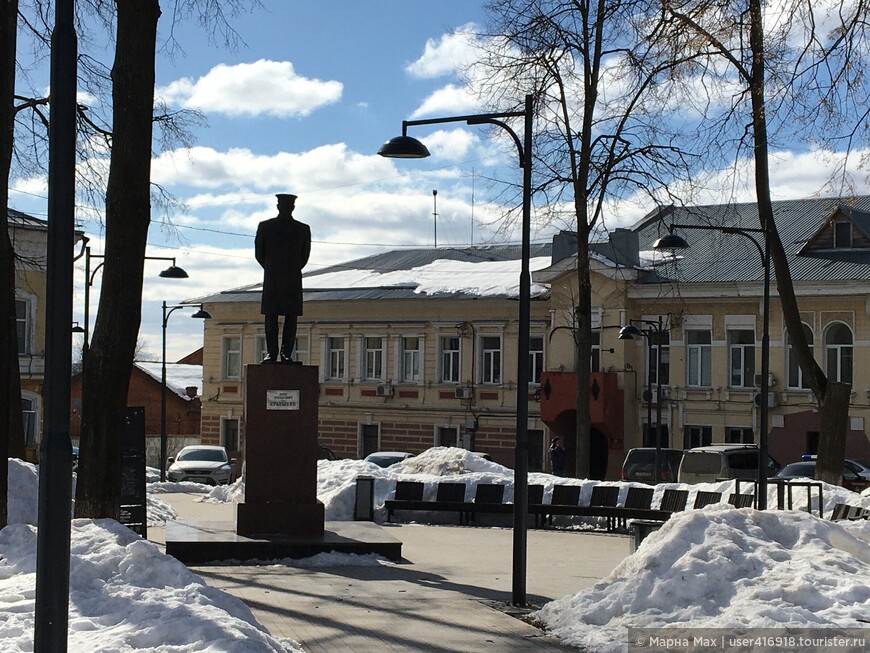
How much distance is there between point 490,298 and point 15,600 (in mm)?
37848

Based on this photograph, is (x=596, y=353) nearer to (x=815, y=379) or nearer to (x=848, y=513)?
(x=815, y=379)

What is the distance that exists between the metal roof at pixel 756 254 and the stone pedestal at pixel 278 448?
23417 mm

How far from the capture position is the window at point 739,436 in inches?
1629

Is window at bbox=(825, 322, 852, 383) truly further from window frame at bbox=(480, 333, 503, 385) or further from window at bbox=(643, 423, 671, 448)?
A: window frame at bbox=(480, 333, 503, 385)

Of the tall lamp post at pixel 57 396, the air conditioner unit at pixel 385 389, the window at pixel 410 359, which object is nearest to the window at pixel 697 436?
the window at pixel 410 359

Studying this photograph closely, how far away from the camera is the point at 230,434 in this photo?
52719 mm

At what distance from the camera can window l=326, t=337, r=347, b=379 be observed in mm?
50312

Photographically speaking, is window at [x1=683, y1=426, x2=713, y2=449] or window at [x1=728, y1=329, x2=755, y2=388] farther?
window at [x1=683, y1=426, x2=713, y2=449]

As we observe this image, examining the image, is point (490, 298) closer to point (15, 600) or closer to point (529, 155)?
point (529, 155)

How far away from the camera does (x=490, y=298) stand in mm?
46125

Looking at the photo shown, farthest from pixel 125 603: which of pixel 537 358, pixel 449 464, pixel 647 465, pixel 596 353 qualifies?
pixel 537 358

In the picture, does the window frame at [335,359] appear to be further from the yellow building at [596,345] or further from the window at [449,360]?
the window at [449,360]

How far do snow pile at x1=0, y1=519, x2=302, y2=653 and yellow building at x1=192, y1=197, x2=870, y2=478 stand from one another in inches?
1107

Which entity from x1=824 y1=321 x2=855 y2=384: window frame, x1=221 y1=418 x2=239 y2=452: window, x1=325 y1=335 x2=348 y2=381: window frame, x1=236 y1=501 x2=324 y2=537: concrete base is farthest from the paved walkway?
x1=221 y1=418 x2=239 y2=452: window
